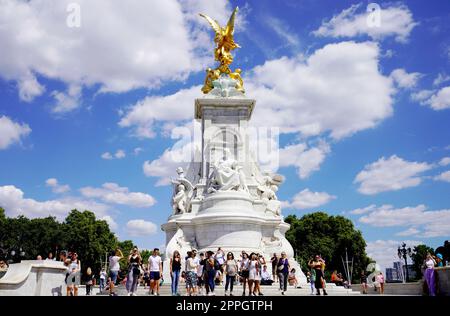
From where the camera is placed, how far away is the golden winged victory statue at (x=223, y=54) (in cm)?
3381

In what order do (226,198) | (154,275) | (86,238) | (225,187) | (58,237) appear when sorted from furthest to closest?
(86,238)
(58,237)
(225,187)
(226,198)
(154,275)

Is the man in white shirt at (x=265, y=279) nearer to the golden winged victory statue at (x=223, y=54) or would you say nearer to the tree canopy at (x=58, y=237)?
the golden winged victory statue at (x=223, y=54)

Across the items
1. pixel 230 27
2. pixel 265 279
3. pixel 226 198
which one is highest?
pixel 230 27

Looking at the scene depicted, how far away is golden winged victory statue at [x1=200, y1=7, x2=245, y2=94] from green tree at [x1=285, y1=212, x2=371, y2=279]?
30.9 meters

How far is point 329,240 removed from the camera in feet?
201

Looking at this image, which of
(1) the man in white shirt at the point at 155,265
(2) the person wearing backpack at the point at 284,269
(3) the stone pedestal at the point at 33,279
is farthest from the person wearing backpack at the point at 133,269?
(2) the person wearing backpack at the point at 284,269

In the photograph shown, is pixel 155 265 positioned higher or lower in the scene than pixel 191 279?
higher

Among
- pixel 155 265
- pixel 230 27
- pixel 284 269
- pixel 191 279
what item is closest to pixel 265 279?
pixel 284 269

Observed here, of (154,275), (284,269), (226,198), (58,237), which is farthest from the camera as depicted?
(58,237)

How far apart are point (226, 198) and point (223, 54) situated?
13836mm

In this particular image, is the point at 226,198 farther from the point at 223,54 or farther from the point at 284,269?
the point at 223,54

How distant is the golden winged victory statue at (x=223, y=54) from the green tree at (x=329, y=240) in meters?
30.9
